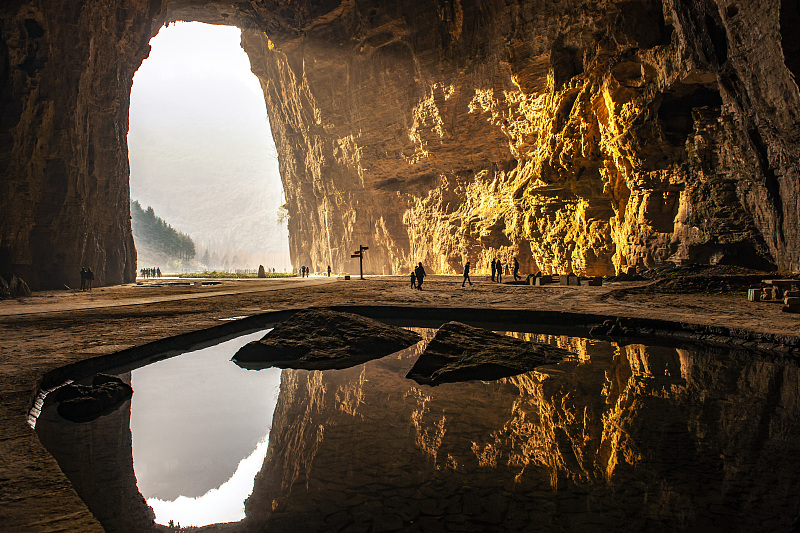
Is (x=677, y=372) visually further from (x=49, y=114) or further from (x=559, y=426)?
(x=49, y=114)

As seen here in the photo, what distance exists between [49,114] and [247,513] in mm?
29574

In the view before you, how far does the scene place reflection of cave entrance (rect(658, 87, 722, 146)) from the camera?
1980 cm

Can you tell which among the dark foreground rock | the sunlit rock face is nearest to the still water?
the dark foreground rock

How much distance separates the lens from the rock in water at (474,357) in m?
6.71

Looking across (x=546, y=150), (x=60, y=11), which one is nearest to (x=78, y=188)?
(x=60, y=11)

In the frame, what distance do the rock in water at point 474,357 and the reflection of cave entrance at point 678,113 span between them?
16640mm

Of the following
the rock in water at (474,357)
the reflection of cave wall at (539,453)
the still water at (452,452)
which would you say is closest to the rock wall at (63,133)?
the still water at (452,452)

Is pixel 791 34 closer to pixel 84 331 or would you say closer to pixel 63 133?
pixel 84 331

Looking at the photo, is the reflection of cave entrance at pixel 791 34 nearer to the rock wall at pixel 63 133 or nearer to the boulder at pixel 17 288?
the boulder at pixel 17 288

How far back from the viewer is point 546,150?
28.0 metres

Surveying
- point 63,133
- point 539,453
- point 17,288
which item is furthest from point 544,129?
point 17,288

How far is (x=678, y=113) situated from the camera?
67.3 ft

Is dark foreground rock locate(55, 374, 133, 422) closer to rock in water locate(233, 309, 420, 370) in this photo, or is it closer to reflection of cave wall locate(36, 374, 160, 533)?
reflection of cave wall locate(36, 374, 160, 533)

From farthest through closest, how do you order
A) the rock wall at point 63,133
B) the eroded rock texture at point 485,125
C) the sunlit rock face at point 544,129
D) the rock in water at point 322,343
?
the rock wall at point 63,133 < the eroded rock texture at point 485,125 < the sunlit rock face at point 544,129 < the rock in water at point 322,343
